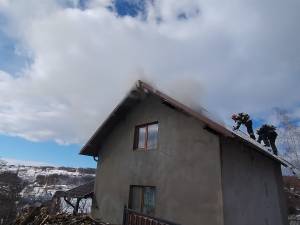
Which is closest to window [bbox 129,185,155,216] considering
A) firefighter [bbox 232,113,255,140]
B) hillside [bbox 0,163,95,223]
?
A: hillside [bbox 0,163,95,223]

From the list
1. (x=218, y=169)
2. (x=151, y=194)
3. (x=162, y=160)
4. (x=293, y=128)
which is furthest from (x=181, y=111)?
(x=293, y=128)

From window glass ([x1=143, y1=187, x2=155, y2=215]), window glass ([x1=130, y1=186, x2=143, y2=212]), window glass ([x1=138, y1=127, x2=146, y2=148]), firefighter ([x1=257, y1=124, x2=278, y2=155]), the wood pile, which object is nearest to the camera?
the wood pile

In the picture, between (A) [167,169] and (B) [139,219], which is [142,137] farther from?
(B) [139,219]

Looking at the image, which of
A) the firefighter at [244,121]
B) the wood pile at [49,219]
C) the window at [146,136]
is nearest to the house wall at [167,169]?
the window at [146,136]

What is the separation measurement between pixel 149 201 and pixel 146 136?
8.43ft

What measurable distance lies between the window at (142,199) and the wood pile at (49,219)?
2.50 m

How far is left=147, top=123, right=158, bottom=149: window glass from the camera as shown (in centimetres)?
1049

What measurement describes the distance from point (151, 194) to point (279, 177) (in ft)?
20.3

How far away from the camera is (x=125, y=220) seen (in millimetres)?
7719

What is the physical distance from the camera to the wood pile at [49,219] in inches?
309

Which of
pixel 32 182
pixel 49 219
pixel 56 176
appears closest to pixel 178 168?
pixel 49 219

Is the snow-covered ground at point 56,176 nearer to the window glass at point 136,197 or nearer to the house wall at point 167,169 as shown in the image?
the house wall at point 167,169

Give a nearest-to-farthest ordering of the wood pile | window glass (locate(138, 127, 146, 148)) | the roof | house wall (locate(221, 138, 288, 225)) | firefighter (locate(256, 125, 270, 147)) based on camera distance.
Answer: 1. the wood pile
2. house wall (locate(221, 138, 288, 225))
3. the roof
4. window glass (locate(138, 127, 146, 148))
5. firefighter (locate(256, 125, 270, 147))

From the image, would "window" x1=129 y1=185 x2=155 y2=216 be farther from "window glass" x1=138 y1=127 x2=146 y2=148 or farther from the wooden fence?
the wooden fence
